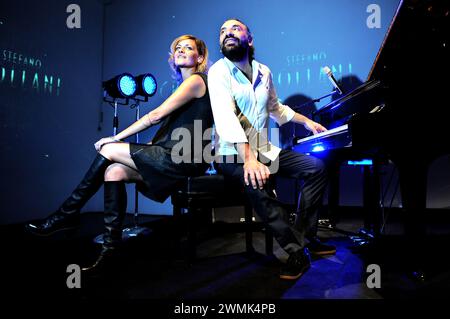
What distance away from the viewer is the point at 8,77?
9.12ft

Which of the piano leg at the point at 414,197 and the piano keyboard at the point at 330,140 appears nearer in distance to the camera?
the piano leg at the point at 414,197

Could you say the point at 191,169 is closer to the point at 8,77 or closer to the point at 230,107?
the point at 230,107

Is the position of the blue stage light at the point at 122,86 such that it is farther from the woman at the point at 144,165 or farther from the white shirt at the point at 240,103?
the white shirt at the point at 240,103

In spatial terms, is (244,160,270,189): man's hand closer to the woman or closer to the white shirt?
the white shirt

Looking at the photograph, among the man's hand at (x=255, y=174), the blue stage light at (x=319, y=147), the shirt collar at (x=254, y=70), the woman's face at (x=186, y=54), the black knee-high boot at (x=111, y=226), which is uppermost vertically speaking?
the woman's face at (x=186, y=54)

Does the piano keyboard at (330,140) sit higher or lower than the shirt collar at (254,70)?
lower

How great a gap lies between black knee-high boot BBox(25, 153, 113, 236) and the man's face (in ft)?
3.17

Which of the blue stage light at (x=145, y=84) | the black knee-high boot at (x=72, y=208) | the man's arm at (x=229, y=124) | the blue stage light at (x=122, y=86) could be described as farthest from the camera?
the blue stage light at (x=145, y=84)

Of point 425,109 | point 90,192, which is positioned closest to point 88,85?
point 90,192

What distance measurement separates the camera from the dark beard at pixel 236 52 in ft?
5.28

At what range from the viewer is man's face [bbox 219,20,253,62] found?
160 cm

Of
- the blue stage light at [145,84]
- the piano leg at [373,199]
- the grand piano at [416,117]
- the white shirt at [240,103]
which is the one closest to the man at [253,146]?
the white shirt at [240,103]

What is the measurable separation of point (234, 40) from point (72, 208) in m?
1.37

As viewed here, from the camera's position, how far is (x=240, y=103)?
1629mm
